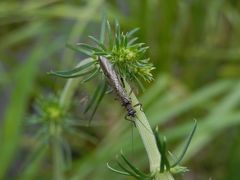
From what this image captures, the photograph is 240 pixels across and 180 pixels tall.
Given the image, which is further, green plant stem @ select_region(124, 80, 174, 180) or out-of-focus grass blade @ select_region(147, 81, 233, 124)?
out-of-focus grass blade @ select_region(147, 81, 233, 124)

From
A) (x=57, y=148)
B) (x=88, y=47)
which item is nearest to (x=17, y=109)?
(x=57, y=148)

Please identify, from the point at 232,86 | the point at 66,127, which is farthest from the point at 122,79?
the point at 232,86

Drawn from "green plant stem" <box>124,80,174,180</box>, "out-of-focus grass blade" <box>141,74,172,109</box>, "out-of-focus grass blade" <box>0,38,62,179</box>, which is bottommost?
"green plant stem" <box>124,80,174,180</box>

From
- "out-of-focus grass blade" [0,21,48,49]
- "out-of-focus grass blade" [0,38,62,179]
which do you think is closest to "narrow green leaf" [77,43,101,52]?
"out-of-focus grass blade" [0,38,62,179]

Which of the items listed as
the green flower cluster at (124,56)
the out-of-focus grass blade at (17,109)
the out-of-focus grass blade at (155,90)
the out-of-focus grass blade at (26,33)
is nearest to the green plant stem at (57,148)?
the green flower cluster at (124,56)

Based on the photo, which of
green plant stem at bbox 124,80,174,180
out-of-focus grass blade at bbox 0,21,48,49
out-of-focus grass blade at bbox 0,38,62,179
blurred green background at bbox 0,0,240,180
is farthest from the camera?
out-of-focus grass blade at bbox 0,21,48,49

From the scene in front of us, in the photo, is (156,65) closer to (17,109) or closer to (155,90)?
(155,90)

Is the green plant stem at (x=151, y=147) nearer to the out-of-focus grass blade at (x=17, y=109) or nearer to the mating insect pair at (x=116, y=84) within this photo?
the mating insect pair at (x=116, y=84)

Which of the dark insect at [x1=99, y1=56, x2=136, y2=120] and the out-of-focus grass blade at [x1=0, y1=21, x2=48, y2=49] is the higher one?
the out-of-focus grass blade at [x1=0, y1=21, x2=48, y2=49]

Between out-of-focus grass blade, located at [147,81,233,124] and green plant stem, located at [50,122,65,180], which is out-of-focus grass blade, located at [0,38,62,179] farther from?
green plant stem, located at [50,122,65,180]
